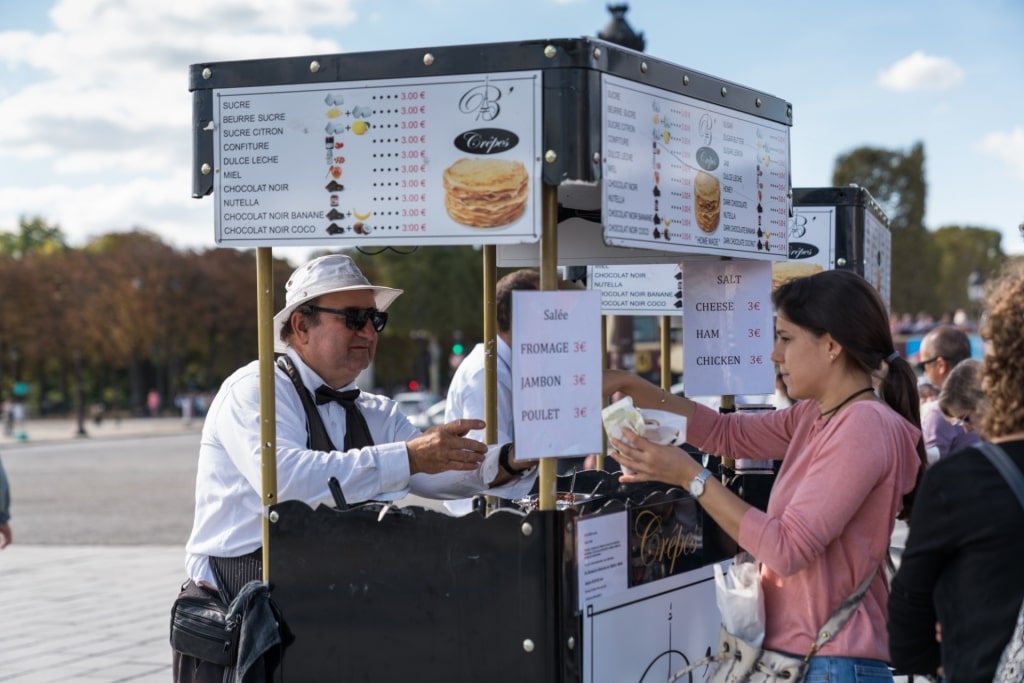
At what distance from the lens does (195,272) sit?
63000 mm

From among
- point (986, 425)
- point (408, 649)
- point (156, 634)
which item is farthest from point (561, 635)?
point (156, 634)

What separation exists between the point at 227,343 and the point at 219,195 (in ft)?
218

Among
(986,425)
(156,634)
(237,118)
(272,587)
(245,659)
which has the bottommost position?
(156,634)

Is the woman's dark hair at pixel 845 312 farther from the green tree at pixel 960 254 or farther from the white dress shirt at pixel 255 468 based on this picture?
the green tree at pixel 960 254

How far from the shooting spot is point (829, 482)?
2.44 meters

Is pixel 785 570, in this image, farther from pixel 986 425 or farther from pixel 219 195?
pixel 219 195

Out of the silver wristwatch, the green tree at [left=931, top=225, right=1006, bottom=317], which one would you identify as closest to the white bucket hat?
the silver wristwatch

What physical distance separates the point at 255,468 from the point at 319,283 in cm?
70

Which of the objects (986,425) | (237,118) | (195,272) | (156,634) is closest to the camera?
(986,425)

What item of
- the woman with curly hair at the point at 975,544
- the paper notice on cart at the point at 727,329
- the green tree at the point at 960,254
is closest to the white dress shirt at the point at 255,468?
the paper notice on cart at the point at 727,329

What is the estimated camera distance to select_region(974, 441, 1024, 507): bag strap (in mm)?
2005

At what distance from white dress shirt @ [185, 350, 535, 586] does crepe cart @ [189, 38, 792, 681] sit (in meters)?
0.09

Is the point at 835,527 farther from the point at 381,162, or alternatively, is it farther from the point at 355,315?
the point at 355,315

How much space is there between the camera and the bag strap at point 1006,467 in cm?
200
